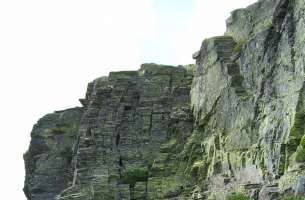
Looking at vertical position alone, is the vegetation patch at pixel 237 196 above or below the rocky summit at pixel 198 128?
below

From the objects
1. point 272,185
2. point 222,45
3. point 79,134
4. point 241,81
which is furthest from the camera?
point 79,134

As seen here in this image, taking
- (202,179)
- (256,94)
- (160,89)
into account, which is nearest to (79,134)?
(160,89)

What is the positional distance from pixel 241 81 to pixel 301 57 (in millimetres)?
10878

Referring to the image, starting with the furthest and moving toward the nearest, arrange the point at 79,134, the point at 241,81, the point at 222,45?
the point at 79,134 < the point at 222,45 < the point at 241,81

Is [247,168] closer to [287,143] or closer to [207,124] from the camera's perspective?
[287,143]

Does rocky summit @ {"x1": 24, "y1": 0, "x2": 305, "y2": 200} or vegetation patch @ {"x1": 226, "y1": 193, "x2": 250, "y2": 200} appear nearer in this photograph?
rocky summit @ {"x1": 24, "y1": 0, "x2": 305, "y2": 200}

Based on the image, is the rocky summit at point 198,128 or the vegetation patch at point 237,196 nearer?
the rocky summit at point 198,128

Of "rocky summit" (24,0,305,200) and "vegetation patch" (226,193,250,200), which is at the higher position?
"rocky summit" (24,0,305,200)

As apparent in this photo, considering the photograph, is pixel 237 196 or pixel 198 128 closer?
pixel 237 196

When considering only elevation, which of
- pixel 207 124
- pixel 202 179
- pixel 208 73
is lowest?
pixel 202 179

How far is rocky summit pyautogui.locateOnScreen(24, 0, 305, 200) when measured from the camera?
181ft

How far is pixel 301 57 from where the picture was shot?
177 ft

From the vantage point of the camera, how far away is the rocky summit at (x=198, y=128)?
181ft

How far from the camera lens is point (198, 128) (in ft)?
235
